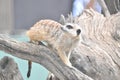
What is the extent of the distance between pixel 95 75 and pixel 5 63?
0.41m

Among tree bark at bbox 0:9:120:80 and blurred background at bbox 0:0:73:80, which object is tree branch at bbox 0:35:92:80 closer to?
tree bark at bbox 0:9:120:80

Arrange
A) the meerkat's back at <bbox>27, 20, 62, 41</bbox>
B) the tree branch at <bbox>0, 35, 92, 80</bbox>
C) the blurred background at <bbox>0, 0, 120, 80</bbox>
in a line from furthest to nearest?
the blurred background at <bbox>0, 0, 120, 80</bbox>
the meerkat's back at <bbox>27, 20, 62, 41</bbox>
the tree branch at <bbox>0, 35, 92, 80</bbox>

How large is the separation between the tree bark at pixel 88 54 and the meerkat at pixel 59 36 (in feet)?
0.14

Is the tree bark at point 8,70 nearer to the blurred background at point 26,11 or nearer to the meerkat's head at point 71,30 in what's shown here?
the meerkat's head at point 71,30

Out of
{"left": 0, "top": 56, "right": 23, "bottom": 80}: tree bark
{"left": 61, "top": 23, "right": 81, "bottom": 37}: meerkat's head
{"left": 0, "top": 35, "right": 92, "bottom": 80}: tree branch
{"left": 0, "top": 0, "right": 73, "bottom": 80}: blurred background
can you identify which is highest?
{"left": 61, "top": 23, "right": 81, "bottom": 37}: meerkat's head

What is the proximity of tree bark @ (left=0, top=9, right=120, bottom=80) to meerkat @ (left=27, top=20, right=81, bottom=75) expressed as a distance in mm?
42

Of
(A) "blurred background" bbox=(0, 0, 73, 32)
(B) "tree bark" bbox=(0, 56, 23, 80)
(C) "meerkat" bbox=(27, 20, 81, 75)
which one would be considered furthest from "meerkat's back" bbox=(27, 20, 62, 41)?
(A) "blurred background" bbox=(0, 0, 73, 32)

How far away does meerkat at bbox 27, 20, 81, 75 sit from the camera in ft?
4.55

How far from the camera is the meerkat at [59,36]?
1.39 meters

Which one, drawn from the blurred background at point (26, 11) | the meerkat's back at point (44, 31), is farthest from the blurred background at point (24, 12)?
the meerkat's back at point (44, 31)

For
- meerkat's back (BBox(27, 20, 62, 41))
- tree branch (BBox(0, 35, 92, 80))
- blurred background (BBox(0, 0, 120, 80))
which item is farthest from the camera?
blurred background (BBox(0, 0, 120, 80))

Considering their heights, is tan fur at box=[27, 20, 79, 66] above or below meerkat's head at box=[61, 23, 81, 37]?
below

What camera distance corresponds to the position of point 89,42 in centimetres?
167

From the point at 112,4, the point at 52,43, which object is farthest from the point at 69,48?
the point at 112,4
